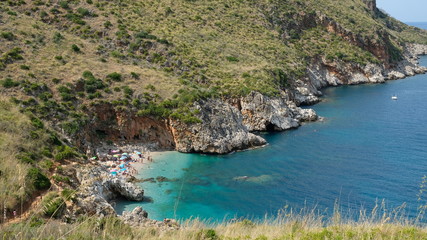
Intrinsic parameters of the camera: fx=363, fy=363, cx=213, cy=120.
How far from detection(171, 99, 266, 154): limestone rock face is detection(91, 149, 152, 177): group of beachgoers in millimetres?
5744

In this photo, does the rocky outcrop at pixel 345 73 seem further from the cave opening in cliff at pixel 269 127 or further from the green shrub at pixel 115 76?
the green shrub at pixel 115 76

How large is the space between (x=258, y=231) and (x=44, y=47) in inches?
2076

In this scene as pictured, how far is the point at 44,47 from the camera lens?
5441cm

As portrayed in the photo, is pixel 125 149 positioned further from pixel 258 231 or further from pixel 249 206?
pixel 258 231

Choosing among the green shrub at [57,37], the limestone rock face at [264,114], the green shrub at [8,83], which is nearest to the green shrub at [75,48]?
the green shrub at [57,37]

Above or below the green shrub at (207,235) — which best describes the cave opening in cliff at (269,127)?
below

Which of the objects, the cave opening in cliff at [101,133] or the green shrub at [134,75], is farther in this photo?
the green shrub at [134,75]

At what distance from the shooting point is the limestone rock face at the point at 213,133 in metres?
47.7

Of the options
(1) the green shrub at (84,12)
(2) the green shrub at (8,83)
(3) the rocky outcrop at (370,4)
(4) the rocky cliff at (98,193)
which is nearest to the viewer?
(4) the rocky cliff at (98,193)

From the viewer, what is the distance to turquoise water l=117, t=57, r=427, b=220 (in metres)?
32.9

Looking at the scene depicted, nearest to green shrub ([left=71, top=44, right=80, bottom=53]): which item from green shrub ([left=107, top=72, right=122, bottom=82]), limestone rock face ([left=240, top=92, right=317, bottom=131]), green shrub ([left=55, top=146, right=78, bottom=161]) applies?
green shrub ([left=107, top=72, right=122, bottom=82])

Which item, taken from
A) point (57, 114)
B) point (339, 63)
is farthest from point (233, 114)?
point (339, 63)

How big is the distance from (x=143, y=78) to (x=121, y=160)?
16.2 metres

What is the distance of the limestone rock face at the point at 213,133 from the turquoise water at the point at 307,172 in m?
1.45
